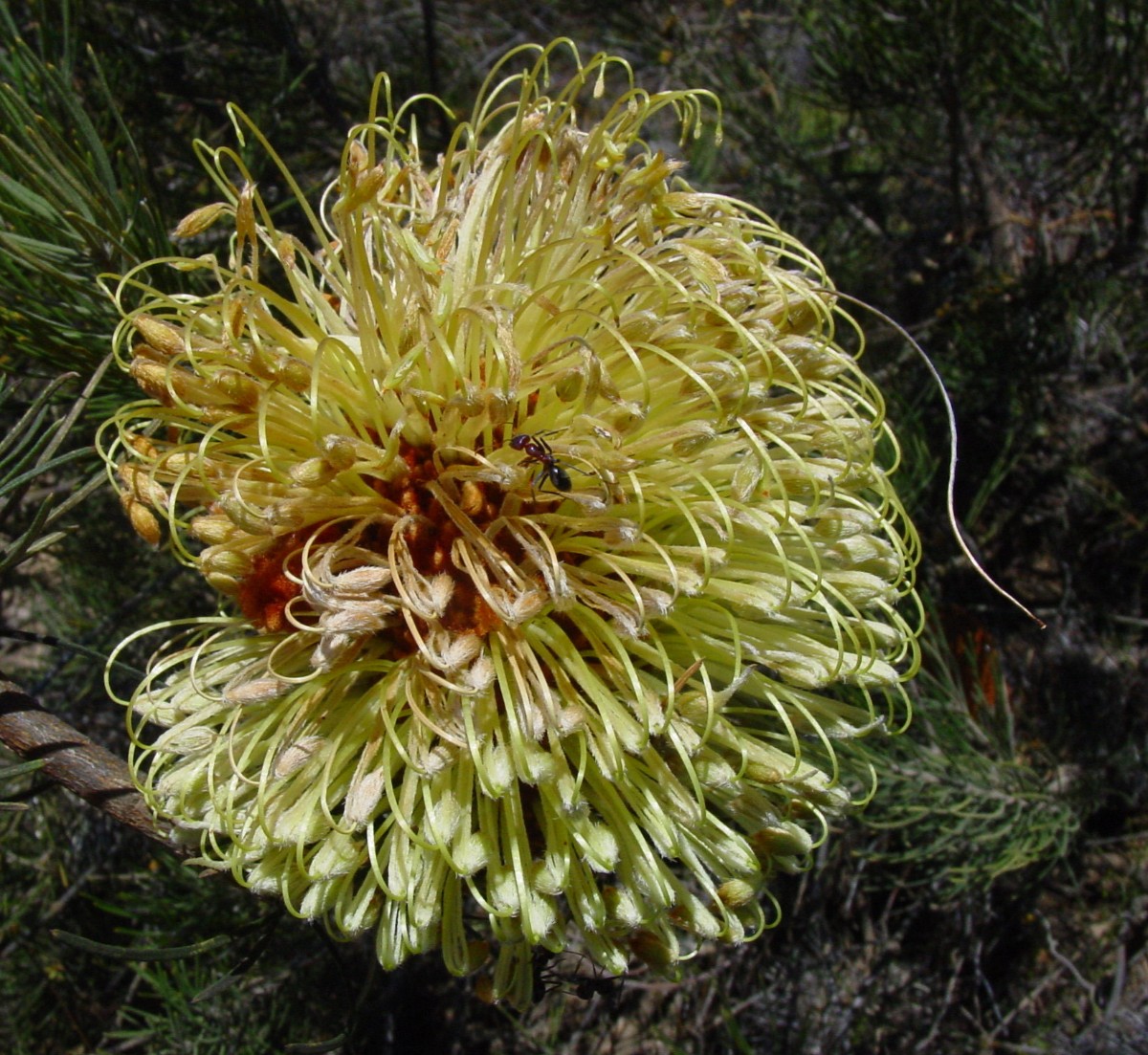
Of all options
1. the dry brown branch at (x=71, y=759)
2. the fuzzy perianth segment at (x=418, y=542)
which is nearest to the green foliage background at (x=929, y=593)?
the dry brown branch at (x=71, y=759)

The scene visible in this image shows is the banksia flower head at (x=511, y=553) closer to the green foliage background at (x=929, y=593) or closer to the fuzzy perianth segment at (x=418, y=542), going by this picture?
the fuzzy perianth segment at (x=418, y=542)

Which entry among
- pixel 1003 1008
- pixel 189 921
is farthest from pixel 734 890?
pixel 1003 1008

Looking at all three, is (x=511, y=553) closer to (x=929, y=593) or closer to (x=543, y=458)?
(x=543, y=458)

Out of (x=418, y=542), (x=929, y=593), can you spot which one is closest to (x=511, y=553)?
(x=418, y=542)

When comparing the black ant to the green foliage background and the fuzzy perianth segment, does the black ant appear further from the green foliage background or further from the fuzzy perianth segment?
the green foliage background


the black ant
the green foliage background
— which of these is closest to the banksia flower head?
the black ant

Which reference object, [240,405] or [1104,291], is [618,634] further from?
[1104,291]
